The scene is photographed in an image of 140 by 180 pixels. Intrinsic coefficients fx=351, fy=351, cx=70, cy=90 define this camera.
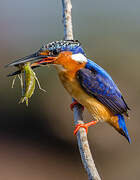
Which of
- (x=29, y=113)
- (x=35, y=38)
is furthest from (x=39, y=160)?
(x=35, y=38)

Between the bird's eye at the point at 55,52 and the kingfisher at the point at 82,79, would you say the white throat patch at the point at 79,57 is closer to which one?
the kingfisher at the point at 82,79

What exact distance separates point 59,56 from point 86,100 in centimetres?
51

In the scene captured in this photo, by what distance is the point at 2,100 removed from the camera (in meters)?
5.33

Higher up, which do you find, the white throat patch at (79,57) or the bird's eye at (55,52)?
the white throat patch at (79,57)

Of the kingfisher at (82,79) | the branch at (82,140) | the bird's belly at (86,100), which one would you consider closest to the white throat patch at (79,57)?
the kingfisher at (82,79)

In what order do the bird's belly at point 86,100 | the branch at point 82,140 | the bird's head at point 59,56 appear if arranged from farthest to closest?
the bird's belly at point 86,100, the bird's head at point 59,56, the branch at point 82,140

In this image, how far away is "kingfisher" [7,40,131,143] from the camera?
9.03ft

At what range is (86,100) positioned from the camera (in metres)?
3.10

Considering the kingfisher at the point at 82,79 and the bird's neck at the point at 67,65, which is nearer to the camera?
the kingfisher at the point at 82,79

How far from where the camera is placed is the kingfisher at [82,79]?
2752 mm

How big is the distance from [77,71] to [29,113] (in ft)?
7.90

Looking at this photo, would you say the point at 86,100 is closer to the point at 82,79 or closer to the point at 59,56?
the point at 82,79

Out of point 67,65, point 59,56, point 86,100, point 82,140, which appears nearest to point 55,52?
point 59,56

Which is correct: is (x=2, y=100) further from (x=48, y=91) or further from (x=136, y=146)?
(x=136, y=146)
